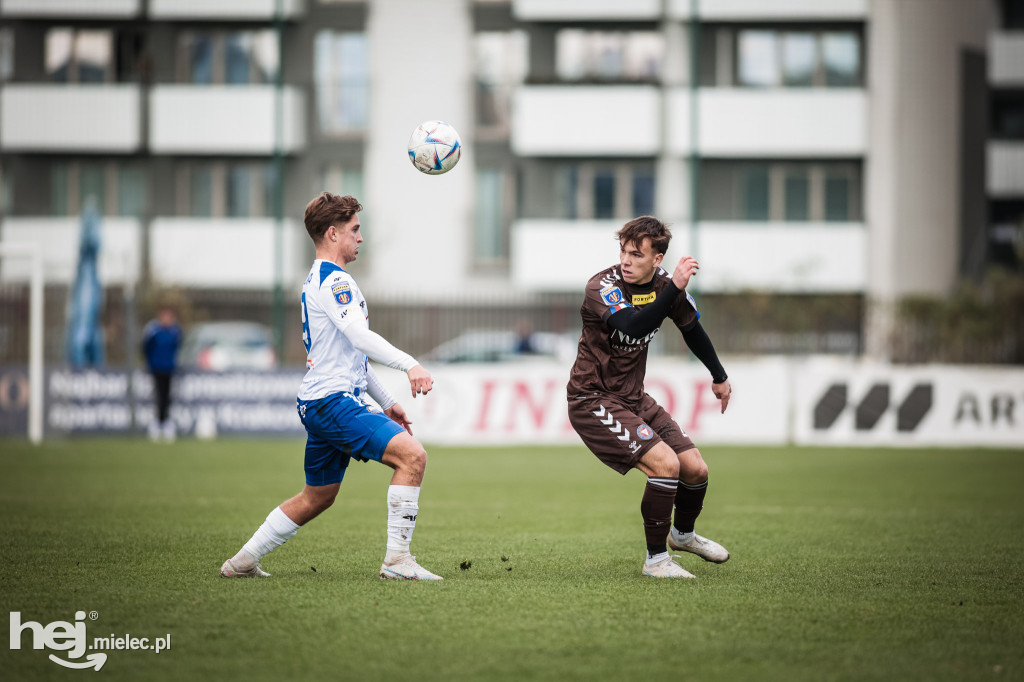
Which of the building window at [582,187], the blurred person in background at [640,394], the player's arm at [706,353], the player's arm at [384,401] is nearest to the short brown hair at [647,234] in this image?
the blurred person in background at [640,394]

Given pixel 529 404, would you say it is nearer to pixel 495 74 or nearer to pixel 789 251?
pixel 789 251

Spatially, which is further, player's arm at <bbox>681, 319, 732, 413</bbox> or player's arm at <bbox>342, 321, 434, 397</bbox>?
player's arm at <bbox>681, 319, 732, 413</bbox>

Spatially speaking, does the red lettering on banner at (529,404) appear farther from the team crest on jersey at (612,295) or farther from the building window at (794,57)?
the building window at (794,57)

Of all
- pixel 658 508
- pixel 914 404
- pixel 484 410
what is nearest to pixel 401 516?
pixel 658 508

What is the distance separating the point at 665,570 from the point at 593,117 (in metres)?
25.6

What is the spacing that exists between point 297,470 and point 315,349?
8489 millimetres

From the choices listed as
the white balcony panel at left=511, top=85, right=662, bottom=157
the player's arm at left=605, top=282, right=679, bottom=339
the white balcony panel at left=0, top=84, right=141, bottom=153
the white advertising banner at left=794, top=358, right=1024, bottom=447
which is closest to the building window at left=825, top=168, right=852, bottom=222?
the white balcony panel at left=511, top=85, right=662, bottom=157

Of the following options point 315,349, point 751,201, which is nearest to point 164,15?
point 751,201

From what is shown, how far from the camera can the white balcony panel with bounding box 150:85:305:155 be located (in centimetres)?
3238

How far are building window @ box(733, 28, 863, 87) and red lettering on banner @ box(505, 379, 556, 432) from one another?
1587 cm

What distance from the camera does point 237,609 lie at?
19.2ft

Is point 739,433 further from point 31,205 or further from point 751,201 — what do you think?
point 31,205

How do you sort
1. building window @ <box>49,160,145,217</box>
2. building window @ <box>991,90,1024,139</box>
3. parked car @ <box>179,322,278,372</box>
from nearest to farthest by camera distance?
parked car @ <box>179,322,278,372</box> → building window @ <box>49,160,145,217</box> → building window @ <box>991,90,1024,139</box>

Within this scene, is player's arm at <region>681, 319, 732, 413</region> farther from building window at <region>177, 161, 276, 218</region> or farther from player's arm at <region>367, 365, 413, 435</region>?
building window at <region>177, 161, 276, 218</region>
